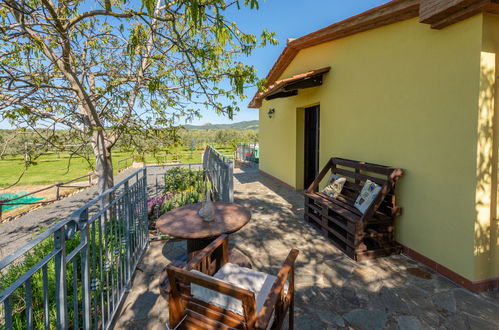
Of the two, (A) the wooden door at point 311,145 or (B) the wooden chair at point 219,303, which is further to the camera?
(A) the wooden door at point 311,145

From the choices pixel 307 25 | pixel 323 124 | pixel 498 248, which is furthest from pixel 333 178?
pixel 307 25

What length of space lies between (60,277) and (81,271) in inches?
17.0

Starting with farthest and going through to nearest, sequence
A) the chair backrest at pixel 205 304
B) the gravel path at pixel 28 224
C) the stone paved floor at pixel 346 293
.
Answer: the gravel path at pixel 28 224 < the stone paved floor at pixel 346 293 < the chair backrest at pixel 205 304

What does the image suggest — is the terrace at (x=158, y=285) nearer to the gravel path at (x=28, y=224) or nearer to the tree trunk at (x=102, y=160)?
the tree trunk at (x=102, y=160)

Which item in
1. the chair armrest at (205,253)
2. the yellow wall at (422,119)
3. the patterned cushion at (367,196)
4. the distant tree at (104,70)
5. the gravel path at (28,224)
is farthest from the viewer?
the gravel path at (28,224)

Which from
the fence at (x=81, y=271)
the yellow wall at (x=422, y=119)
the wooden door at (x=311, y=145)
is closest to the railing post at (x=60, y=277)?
the fence at (x=81, y=271)

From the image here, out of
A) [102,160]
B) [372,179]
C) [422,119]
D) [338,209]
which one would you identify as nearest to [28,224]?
[102,160]

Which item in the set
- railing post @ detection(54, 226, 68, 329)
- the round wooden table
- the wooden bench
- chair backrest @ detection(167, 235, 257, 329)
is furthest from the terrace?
chair backrest @ detection(167, 235, 257, 329)

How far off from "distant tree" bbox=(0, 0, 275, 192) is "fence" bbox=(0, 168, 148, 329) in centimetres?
131

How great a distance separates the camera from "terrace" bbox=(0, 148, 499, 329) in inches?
75.5

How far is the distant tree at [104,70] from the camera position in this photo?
3037 mm

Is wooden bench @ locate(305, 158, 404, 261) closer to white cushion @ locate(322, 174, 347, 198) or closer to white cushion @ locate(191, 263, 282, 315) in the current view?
white cushion @ locate(322, 174, 347, 198)

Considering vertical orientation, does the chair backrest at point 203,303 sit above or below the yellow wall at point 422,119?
below

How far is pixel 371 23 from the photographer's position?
4.12m
